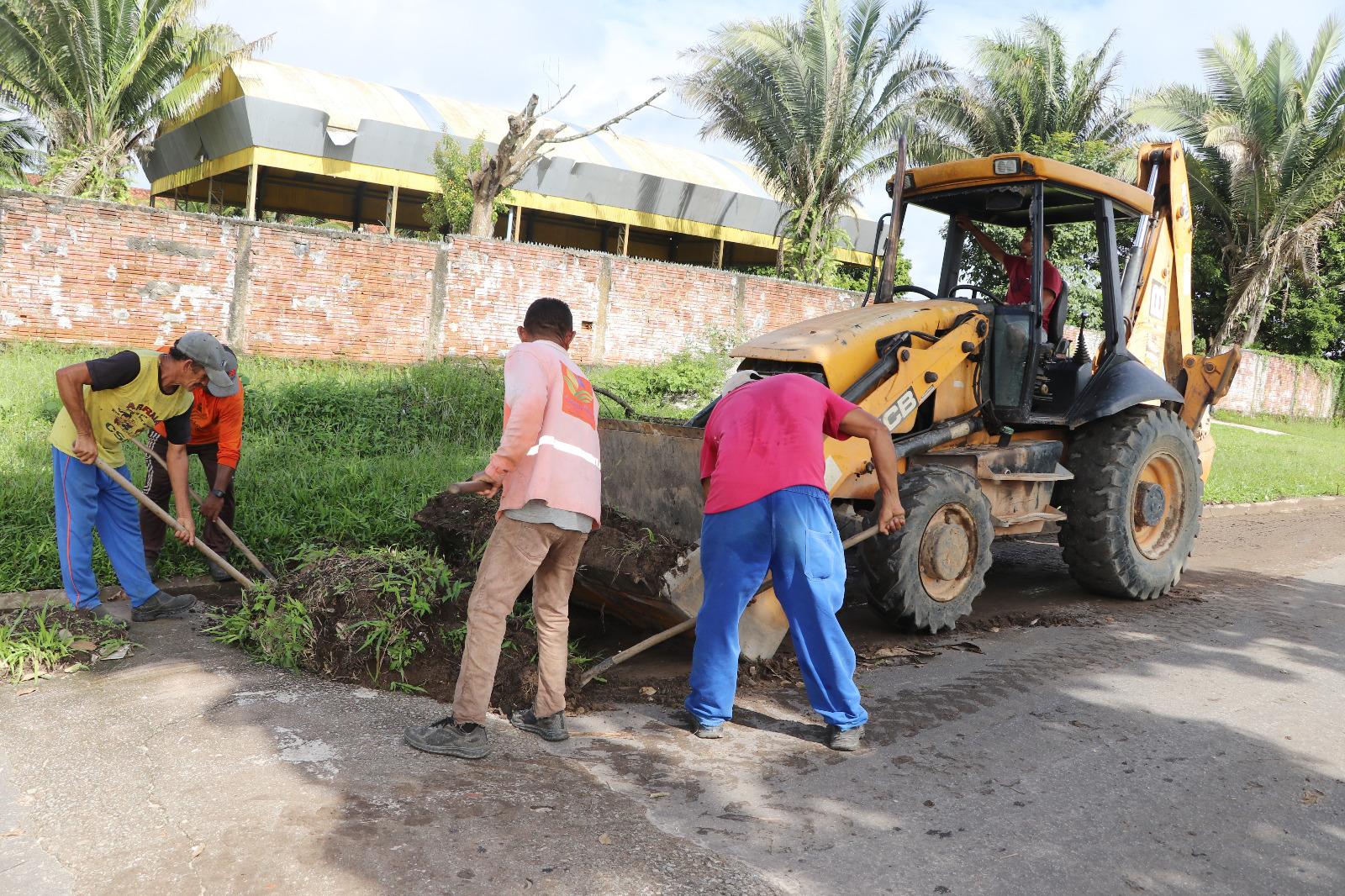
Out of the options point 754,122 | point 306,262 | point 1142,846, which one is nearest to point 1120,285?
point 1142,846

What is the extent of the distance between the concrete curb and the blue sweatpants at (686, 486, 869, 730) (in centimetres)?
814

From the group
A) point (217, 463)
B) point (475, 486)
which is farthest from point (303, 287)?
point (475, 486)

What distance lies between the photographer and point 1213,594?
7672 mm

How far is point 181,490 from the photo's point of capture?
571 cm

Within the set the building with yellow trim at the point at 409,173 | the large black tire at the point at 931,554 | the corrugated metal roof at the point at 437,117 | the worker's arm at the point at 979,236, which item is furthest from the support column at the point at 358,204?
the large black tire at the point at 931,554

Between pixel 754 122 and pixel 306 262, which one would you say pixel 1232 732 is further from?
pixel 754 122

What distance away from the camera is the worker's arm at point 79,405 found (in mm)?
5148

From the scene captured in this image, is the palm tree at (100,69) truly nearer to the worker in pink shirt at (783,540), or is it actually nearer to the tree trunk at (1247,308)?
the worker in pink shirt at (783,540)

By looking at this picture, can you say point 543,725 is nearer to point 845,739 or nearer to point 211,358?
point 845,739

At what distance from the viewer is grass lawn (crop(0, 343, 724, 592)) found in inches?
263

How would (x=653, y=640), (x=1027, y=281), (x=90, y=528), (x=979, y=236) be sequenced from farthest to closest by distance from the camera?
1. (x=979, y=236)
2. (x=1027, y=281)
3. (x=90, y=528)
4. (x=653, y=640)

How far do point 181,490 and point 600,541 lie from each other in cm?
233

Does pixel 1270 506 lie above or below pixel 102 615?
above

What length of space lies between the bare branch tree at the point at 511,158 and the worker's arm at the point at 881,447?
42.6 feet
